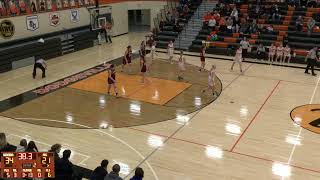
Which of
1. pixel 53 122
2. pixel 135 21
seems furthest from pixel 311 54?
pixel 135 21

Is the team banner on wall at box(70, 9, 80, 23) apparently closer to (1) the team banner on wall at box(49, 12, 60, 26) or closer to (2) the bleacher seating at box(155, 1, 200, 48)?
(1) the team banner on wall at box(49, 12, 60, 26)

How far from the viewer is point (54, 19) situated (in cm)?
2473

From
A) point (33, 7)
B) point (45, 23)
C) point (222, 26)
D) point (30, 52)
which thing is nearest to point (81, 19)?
point (45, 23)

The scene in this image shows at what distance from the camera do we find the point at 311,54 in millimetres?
19438

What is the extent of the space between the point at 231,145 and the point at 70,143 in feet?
16.9

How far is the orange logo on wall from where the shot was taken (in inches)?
520

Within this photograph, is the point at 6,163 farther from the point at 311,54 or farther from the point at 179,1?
the point at 179,1

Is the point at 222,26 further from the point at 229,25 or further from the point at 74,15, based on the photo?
the point at 74,15

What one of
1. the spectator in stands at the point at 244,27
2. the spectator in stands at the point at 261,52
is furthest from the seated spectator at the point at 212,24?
the spectator in stands at the point at 261,52

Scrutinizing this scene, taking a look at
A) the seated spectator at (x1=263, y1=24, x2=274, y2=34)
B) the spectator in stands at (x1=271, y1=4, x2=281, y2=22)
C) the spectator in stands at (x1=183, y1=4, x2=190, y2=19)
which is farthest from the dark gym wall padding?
the spectator in stands at (x1=271, y1=4, x2=281, y2=22)
